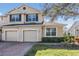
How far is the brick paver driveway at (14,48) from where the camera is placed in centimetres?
660

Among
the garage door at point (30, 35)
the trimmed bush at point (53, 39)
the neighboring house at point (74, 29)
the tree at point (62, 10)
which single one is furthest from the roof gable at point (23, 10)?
the neighboring house at point (74, 29)

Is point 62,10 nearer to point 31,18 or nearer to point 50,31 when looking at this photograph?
point 50,31

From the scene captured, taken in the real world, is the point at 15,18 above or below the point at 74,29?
above

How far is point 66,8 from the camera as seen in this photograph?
6605 mm

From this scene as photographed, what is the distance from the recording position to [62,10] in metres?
6.62

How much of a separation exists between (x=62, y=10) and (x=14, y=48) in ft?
2.85

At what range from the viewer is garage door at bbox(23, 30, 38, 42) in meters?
6.64

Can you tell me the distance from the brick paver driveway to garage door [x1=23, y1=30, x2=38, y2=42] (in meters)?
0.07

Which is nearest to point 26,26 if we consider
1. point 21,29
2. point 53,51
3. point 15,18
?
point 21,29

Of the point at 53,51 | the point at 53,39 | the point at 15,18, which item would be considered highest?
the point at 15,18

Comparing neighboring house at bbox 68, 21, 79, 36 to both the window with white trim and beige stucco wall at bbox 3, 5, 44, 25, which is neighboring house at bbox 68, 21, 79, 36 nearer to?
the window with white trim

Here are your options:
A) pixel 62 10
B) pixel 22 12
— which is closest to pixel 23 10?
pixel 22 12

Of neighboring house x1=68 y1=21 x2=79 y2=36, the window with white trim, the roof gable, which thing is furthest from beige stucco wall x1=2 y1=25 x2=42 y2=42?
neighboring house x1=68 y1=21 x2=79 y2=36

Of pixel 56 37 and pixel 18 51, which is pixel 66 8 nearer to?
pixel 56 37
